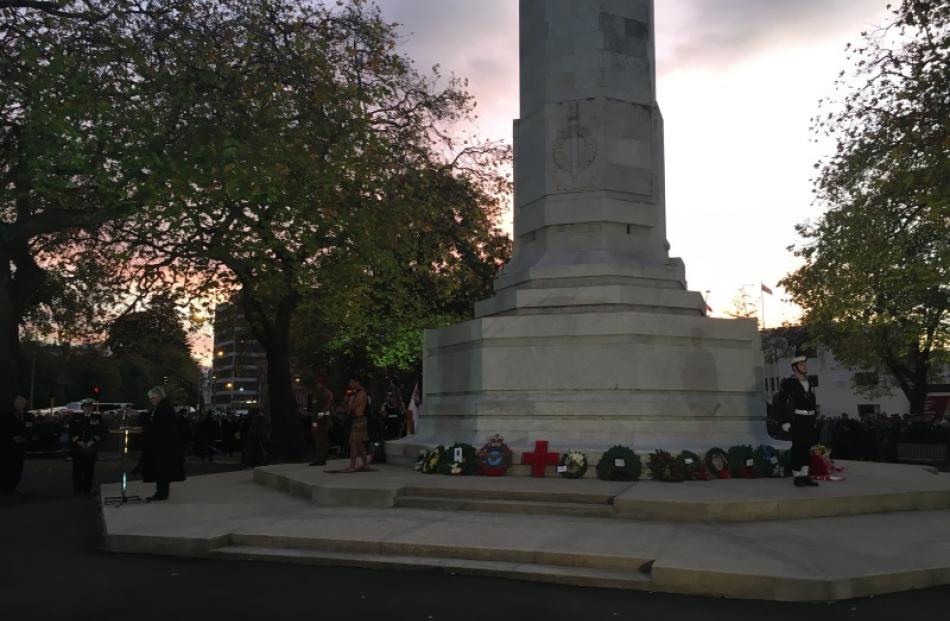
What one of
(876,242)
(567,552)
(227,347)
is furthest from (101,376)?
(567,552)

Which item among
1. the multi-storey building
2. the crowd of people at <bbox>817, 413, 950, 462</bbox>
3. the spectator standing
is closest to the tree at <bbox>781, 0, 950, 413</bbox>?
the crowd of people at <bbox>817, 413, 950, 462</bbox>

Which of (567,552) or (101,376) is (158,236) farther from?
(101,376)

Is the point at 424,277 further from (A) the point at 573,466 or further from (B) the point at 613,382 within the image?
(A) the point at 573,466

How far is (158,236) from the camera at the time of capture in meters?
20.8

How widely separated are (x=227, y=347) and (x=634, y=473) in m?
154

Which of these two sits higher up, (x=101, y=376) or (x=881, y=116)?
(x=881, y=116)

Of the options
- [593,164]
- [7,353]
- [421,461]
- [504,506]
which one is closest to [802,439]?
[504,506]

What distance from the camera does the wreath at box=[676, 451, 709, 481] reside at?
11.2 metres

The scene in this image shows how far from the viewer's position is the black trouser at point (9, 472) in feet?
48.8

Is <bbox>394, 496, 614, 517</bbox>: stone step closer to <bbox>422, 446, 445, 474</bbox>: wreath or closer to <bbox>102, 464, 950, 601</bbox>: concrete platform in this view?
<bbox>102, 464, 950, 601</bbox>: concrete platform

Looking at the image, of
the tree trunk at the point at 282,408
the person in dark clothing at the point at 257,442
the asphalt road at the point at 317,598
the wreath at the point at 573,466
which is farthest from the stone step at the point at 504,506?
the tree trunk at the point at 282,408

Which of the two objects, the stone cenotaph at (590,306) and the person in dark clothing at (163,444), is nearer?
the person in dark clothing at (163,444)

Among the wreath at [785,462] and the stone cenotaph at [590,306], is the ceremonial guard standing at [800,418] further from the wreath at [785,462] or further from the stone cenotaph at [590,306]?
the stone cenotaph at [590,306]

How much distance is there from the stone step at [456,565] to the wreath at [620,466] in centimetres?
426
